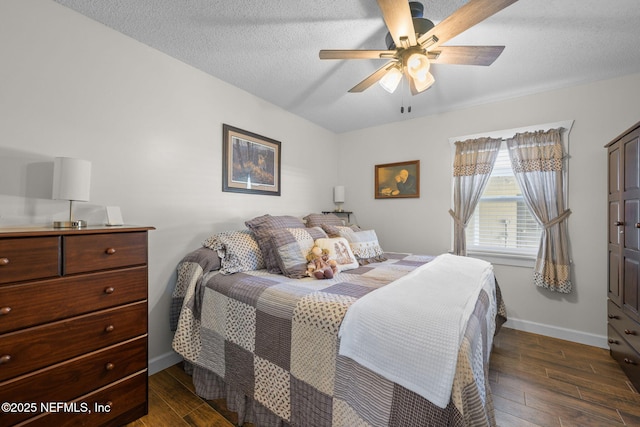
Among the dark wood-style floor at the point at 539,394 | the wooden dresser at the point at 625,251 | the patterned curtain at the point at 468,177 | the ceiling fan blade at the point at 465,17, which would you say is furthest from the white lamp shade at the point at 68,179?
the wooden dresser at the point at 625,251

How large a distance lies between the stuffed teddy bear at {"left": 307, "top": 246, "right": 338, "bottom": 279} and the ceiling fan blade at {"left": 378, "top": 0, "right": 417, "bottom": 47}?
1.47 meters

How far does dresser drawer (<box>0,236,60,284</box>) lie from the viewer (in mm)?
1087

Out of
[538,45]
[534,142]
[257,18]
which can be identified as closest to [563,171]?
[534,142]

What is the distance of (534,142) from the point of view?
2676 mm

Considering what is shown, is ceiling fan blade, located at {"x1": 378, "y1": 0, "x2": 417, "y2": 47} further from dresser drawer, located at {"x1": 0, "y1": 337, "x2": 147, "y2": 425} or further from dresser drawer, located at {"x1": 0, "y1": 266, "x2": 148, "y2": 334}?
dresser drawer, located at {"x1": 0, "y1": 337, "x2": 147, "y2": 425}

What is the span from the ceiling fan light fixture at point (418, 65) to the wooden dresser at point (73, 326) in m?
1.86

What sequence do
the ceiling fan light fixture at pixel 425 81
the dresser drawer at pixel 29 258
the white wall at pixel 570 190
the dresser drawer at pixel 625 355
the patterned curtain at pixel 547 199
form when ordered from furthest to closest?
1. the patterned curtain at pixel 547 199
2. the white wall at pixel 570 190
3. the dresser drawer at pixel 625 355
4. the ceiling fan light fixture at pixel 425 81
5. the dresser drawer at pixel 29 258

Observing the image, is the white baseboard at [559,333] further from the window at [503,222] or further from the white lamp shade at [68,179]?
the white lamp shade at [68,179]

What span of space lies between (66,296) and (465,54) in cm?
253

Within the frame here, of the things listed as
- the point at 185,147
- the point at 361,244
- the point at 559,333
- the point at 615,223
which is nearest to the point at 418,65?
the point at 361,244

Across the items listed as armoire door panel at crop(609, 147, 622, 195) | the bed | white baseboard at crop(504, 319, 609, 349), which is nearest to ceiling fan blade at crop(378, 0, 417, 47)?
the bed

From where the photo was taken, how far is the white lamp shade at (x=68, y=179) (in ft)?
4.55

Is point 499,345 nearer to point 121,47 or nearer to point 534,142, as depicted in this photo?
point 534,142

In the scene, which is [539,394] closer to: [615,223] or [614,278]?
[614,278]
